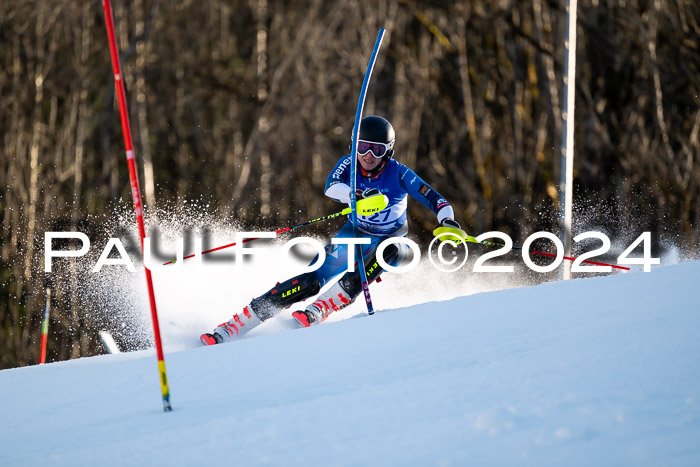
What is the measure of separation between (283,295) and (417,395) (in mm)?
2898

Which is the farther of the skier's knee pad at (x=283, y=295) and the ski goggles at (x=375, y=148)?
the skier's knee pad at (x=283, y=295)

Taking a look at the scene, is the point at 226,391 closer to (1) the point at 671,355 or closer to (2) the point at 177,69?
(1) the point at 671,355

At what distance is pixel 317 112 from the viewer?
20.2 metres

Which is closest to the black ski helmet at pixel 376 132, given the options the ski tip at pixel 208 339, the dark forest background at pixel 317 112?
the ski tip at pixel 208 339

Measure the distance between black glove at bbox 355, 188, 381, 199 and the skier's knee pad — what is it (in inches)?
26.9

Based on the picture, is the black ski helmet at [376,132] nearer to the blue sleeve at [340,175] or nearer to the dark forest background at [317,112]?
the blue sleeve at [340,175]

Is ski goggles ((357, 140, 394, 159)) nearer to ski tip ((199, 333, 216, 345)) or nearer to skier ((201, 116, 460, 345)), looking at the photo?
skier ((201, 116, 460, 345))

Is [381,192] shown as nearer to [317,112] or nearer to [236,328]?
Answer: [236,328]

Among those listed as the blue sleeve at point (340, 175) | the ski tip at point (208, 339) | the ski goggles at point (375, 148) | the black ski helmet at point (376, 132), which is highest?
the black ski helmet at point (376, 132)

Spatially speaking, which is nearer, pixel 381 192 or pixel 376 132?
pixel 376 132

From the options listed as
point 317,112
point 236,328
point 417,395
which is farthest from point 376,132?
point 317,112

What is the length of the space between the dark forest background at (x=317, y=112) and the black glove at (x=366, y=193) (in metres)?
8.64

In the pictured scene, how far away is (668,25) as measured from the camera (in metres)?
15.4

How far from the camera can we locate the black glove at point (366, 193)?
5965 millimetres
